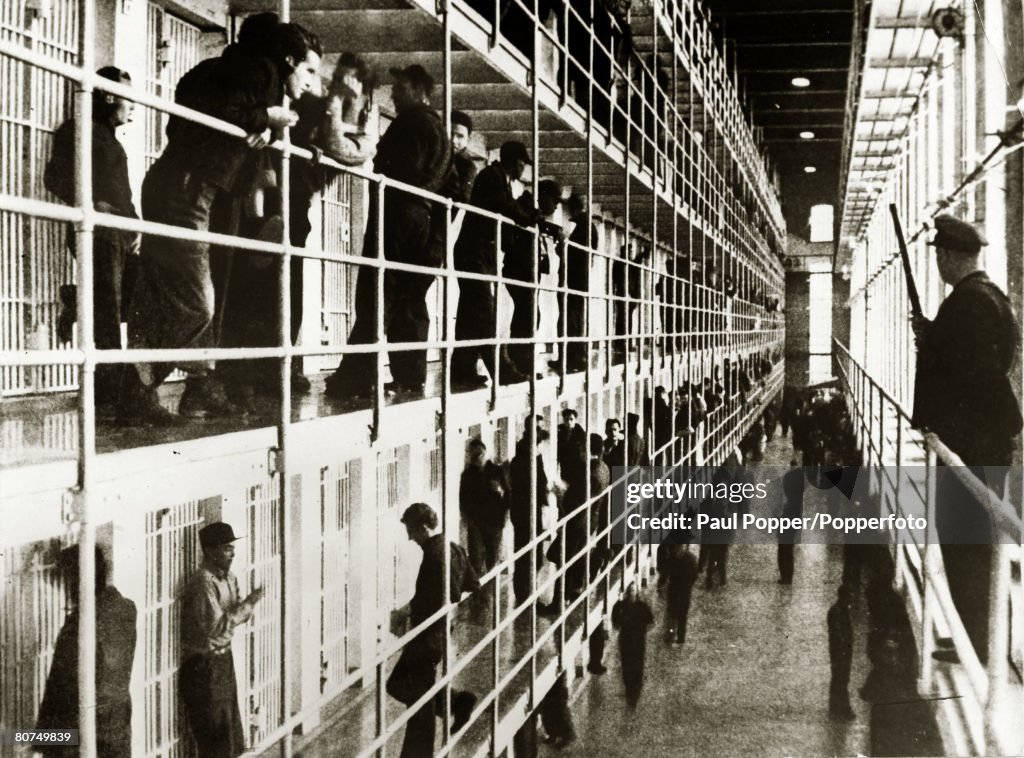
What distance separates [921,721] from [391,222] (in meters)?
3.35

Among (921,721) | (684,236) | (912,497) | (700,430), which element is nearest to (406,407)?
(921,721)

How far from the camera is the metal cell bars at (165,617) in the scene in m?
4.92

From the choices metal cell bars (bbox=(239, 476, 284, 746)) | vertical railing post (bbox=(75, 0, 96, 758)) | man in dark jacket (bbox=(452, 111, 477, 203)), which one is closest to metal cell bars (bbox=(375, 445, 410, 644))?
metal cell bars (bbox=(239, 476, 284, 746))

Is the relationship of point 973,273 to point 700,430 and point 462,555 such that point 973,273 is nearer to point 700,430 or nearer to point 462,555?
point 462,555

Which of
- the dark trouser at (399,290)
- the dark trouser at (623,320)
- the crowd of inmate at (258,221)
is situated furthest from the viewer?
the dark trouser at (623,320)

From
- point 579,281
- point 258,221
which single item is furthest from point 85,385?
point 579,281

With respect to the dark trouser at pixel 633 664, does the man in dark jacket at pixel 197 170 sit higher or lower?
higher

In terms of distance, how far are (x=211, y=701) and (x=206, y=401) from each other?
1.63m

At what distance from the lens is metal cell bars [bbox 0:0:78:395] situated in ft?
12.7

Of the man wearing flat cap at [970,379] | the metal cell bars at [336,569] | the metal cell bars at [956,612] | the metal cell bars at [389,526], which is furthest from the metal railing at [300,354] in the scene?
the man wearing flat cap at [970,379]

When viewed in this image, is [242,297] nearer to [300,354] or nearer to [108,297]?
[108,297]

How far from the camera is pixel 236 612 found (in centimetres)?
382

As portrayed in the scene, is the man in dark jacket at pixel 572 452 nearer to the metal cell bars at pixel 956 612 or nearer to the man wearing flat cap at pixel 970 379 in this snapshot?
the metal cell bars at pixel 956 612

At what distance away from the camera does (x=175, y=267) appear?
8.21 feet
